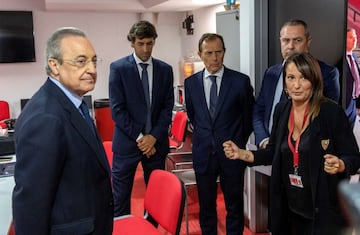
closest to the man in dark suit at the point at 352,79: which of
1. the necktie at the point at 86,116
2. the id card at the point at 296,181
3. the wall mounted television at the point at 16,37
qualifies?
the id card at the point at 296,181

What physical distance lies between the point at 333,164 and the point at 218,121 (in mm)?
922

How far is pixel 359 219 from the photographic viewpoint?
0.33m

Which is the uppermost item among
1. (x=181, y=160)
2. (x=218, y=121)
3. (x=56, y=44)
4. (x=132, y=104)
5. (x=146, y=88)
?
(x=56, y=44)

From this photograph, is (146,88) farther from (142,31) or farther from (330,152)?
(330,152)

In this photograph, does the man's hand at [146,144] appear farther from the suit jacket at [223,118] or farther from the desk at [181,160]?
the desk at [181,160]

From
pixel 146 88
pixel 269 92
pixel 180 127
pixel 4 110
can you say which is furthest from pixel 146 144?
pixel 4 110

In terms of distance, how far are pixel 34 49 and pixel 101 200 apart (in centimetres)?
490

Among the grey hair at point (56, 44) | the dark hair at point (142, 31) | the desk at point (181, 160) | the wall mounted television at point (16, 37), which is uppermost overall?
the wall mounted television at point (16, 37)

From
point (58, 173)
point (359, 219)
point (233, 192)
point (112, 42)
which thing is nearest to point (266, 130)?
point (233, 192)

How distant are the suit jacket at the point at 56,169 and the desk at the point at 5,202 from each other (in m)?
0.40

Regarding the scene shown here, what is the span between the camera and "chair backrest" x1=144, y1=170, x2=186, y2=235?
6.13 ft

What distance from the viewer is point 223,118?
8.16 ft

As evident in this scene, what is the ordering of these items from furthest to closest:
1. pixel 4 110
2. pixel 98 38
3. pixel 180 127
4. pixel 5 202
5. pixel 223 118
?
1. pixel 98 38
2. pixel 4 110
3. pixel 180 127
4. pixel 223 118
5. pixel 5 202

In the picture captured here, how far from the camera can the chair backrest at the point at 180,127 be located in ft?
13.4
